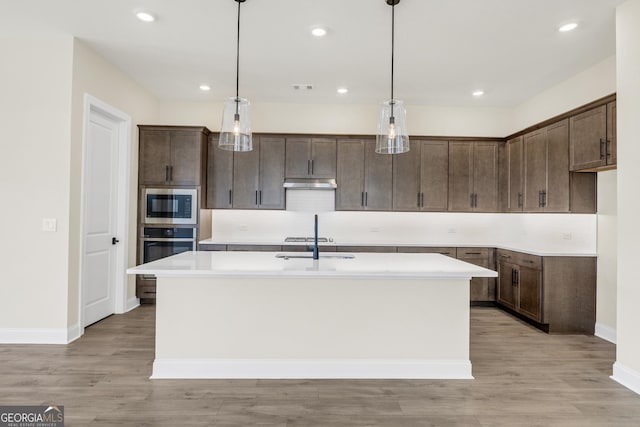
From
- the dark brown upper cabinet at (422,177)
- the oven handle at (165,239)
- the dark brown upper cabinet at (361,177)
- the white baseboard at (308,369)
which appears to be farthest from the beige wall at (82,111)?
the dark brown upper cabinet at (422,177)

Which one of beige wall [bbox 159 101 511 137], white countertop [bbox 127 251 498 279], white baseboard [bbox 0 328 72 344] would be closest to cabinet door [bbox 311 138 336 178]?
beige wall [bbox 159 101 511 137]

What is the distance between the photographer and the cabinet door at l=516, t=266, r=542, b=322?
4072mm

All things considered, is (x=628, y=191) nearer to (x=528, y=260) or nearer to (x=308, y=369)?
(x=528, y=260)

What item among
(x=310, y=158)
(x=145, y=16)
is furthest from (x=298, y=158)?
A: (x=145, y=16)

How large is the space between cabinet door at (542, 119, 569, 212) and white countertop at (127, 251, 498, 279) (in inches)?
75.1

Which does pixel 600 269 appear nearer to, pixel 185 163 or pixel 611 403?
pixel 611 403

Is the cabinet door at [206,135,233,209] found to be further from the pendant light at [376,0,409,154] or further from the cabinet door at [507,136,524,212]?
the cabinet door at [507,136,524,212]

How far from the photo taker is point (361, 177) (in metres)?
5.30

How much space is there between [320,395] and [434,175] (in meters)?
3.71

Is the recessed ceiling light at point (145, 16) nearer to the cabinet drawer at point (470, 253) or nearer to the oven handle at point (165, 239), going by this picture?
the oven handle at point (165, 239)

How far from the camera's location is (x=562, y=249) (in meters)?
4.46

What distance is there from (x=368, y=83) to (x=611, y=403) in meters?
3.88

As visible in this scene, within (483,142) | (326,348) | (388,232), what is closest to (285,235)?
(388,232)

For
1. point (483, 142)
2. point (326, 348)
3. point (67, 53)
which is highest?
point (67, 53)
